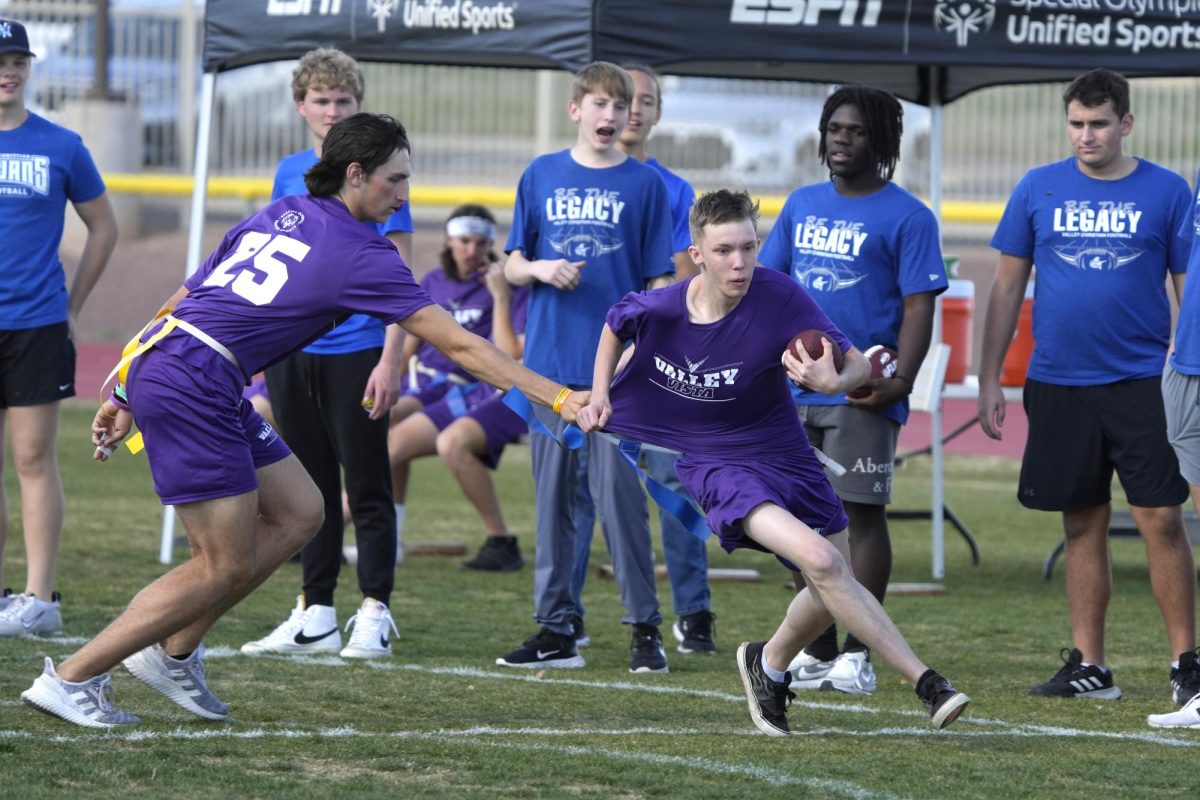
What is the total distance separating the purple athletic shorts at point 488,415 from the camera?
10.2 metres

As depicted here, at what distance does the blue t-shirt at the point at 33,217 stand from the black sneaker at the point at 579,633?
2.37m

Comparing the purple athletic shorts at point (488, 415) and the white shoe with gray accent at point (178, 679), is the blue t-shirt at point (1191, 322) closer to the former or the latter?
the white shoe with gray accent at point (178, 679)

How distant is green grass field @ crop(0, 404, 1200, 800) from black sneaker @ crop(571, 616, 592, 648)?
0.07 metres

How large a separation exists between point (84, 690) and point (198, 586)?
454 millimetres

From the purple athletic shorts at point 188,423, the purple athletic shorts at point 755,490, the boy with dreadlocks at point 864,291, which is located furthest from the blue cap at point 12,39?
the purple athletic shorts at point 755,490

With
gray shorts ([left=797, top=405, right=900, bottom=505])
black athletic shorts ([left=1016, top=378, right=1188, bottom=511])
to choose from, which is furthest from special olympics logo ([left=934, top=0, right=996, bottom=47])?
gray shorts ([left=797, top=405, right=900, bottom=505])

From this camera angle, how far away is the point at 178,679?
218 inches

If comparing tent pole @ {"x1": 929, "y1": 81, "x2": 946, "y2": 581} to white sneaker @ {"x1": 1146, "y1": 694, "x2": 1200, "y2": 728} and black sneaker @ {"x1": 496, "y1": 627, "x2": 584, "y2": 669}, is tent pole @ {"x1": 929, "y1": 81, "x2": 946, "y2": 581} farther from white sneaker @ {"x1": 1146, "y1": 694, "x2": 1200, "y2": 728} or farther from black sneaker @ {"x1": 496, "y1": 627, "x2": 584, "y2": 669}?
white sneaker @ {"x1": 1146, "y1": 694, "x2": 1200, "y2": 728}

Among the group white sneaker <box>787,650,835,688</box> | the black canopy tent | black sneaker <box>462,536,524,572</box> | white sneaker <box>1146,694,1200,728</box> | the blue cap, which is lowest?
black sneaker <box>462,536,524,572</box>

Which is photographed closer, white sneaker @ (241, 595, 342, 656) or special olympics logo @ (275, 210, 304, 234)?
special olympics logo @ (275, 210, 304, 234)

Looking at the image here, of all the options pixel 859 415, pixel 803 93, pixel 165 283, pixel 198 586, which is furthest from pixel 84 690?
pixel 803 93

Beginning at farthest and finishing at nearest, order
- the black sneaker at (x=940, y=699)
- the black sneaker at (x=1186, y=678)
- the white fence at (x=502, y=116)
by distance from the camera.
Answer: the white fence at (x=502, y=116)
the black sneaker at (x=1186, y=678)
the black sneaker at (x=940, y=699)

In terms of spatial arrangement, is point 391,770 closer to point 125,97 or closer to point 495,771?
point 495,771

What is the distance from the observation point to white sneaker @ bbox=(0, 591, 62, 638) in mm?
6980
